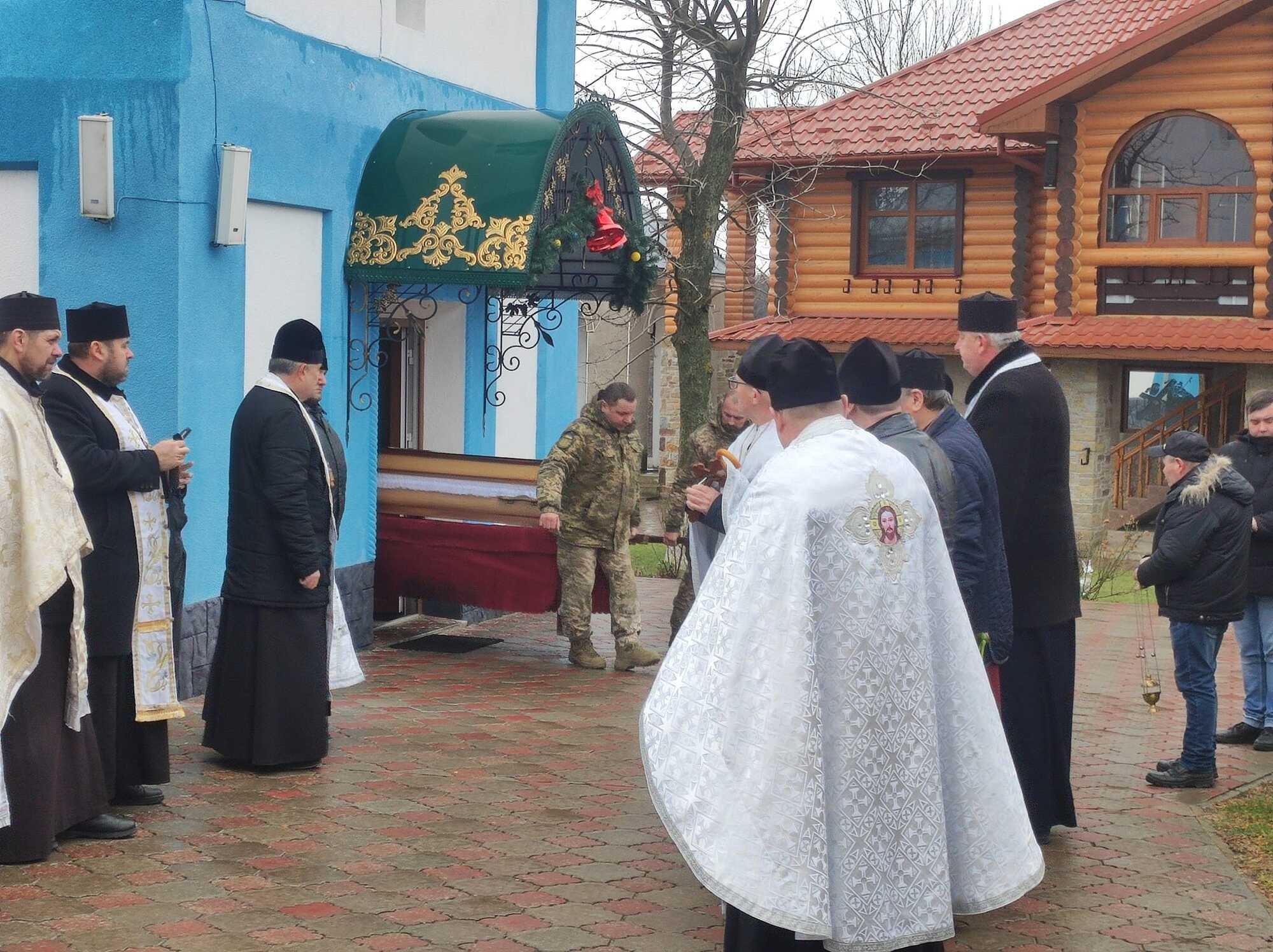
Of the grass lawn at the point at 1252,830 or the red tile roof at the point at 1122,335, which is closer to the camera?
the grass lawn at the point at 1252,830

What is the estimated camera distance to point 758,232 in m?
26.6

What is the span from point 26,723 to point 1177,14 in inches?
720

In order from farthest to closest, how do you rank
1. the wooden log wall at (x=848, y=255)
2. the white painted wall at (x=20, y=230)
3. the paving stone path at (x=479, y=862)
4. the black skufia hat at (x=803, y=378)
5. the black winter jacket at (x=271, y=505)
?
the wooden log wall at (x=848, y=255) < the white painted wall at (x=20, y=230) < the black winter jacket at (x=271, y=505) < the paving stone path at (x=479, y=862) < the black skufia hat at (x=803, y=378)

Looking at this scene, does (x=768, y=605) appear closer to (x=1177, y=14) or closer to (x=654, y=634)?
(x=654, y=634)

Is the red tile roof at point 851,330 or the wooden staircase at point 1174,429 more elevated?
the red tile roof at point 851,330

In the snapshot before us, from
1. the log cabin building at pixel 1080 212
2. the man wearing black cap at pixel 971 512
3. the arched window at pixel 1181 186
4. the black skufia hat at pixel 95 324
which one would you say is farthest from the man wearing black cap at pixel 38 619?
the arched window at pixel 1181 186

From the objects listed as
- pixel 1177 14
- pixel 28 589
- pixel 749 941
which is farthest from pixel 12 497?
pixel 1177 14

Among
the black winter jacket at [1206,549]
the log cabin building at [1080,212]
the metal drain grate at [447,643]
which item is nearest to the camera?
Result: the black winter jacket at [1206,549]

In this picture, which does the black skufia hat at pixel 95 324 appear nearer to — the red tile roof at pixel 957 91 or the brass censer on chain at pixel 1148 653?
the brass censer on chain at pixel 1148 653

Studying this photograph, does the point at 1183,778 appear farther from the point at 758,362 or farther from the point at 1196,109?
the point at 1196,109

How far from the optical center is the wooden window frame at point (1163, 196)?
2105 cm

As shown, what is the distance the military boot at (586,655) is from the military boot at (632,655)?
119mm

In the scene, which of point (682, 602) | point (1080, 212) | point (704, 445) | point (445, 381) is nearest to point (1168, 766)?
point (704, 445)

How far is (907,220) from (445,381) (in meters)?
13.6
